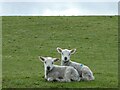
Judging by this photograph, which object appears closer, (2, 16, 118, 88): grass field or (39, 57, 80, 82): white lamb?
(39, 57, 80, 82): white lamb

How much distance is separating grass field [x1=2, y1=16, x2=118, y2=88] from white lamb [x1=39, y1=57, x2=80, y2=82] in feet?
1.17

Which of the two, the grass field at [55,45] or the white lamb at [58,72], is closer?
the white lamb at [58,72]

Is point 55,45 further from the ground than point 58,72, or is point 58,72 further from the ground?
point 55,45

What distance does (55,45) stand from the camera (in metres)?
31.2

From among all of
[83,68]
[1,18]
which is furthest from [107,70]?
[1,18]

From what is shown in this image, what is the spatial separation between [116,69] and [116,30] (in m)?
16.9

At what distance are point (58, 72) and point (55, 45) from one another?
14443mm

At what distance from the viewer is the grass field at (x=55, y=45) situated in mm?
17734

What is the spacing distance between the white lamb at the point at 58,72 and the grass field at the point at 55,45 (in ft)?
1.17

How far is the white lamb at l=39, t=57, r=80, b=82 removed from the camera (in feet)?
54.6

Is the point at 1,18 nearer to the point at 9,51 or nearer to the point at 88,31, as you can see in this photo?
the point at 88,31

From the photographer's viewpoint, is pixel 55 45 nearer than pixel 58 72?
No

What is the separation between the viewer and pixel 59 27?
39375mm

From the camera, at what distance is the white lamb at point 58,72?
16641 mm
